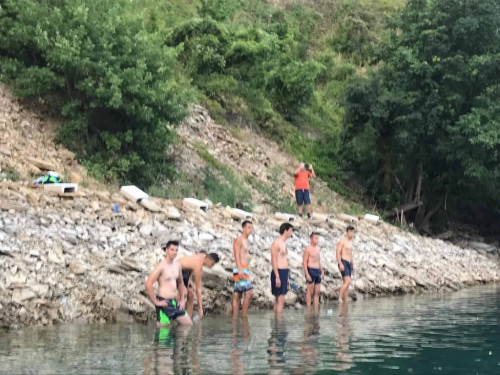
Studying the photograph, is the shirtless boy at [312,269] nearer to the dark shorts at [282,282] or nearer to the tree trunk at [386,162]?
the dark shorts at [282,282]

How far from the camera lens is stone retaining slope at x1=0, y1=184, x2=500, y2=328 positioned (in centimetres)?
1291

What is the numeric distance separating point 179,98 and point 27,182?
5675 mm

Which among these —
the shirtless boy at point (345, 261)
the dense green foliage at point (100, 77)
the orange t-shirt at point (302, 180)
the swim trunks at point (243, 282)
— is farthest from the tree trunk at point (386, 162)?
the swim trunks at point (243, 282)

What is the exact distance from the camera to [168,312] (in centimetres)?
1199

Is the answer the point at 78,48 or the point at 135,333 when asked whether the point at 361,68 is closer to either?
the point at 78,48

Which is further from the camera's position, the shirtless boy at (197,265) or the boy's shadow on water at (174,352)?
the shirtless boy at (197,265)

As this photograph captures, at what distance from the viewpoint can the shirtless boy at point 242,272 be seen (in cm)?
1356

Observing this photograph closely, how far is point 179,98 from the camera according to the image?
21.8m

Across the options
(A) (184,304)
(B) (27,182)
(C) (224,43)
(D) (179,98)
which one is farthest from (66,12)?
(A) (184,304)

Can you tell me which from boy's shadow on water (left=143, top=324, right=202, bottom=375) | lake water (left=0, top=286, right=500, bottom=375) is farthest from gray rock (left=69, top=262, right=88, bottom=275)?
boy's shadow on water (left=143, top=324, right=202, bottom=375)

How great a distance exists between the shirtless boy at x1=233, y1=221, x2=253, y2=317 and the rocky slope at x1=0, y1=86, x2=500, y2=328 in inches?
25.6

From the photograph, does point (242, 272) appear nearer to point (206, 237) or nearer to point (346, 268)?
point (206, 237)

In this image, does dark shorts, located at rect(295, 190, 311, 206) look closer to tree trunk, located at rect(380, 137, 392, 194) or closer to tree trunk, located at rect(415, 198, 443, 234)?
tree trunk, located at rect(380, 137, 392, 194)

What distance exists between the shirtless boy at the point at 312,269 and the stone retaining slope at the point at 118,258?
0.45 meters
